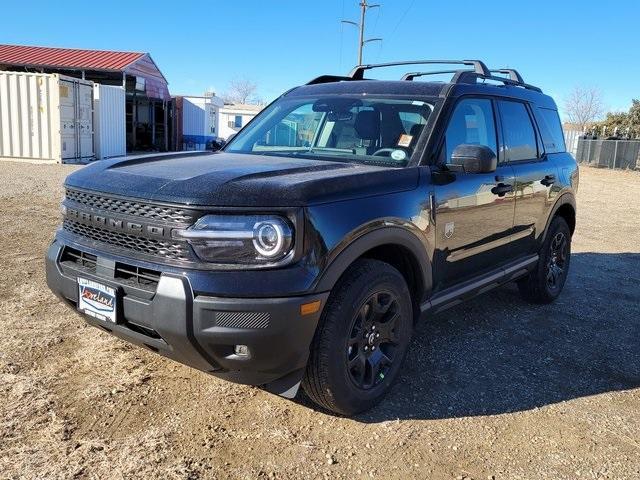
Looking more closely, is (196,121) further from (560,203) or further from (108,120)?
(560,203)

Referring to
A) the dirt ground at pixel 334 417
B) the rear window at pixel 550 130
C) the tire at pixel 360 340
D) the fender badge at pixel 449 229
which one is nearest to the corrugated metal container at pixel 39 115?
the dirt ground at pixel 334 417

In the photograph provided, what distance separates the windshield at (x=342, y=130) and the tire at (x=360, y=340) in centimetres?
86

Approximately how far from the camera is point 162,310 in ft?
8.57

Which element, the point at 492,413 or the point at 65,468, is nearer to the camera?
the point at 65,468

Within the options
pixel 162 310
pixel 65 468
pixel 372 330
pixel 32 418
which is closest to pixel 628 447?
pixel 372 330

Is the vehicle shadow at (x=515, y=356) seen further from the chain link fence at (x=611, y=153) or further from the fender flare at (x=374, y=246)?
the chain link fence at (x=611, y=153)

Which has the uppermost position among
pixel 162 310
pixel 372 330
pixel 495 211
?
pixel 495 211

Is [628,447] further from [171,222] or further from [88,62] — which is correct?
[88,62]

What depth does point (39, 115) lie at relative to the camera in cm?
1681

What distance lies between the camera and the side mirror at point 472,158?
3.47 metres

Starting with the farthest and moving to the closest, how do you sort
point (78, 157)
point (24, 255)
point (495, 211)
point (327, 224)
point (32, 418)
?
point (78, 157), point (24, 255), point (495, 211), point (32, 418), point (327, 224)

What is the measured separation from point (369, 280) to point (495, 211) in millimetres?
1624

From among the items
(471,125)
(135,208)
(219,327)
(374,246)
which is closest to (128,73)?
(471,125)

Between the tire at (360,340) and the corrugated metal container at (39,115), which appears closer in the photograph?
the tire at (360,340)
